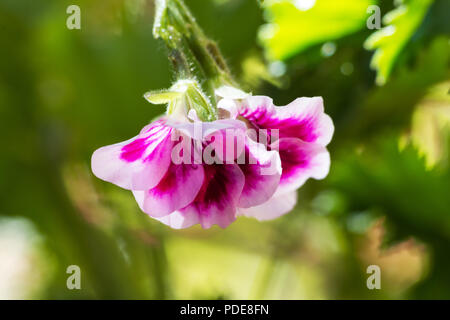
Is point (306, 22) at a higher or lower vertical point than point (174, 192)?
higher

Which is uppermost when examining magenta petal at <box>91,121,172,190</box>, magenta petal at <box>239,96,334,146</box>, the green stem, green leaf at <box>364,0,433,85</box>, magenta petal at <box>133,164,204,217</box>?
green leaf at <box>364,0,433,85</box>

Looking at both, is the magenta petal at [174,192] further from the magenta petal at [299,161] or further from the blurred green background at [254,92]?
the blurred green background at [254,92]

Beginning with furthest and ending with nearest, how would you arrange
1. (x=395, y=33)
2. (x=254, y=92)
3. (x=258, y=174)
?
(x=254, y=92), (x=395, y=33), (x=258, y=174)

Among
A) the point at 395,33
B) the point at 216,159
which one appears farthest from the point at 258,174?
the point at 395,33

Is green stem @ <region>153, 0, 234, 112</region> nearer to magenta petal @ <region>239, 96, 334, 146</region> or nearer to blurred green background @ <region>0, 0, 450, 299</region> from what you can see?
magenta petal @ <region>239, 96, 334, 146</region>

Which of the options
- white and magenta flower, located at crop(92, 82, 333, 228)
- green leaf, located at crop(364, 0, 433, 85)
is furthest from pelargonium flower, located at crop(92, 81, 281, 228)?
green leaf, located at crop(364, 0, 433, 85)

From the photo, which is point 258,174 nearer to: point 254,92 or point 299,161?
point 299,161
